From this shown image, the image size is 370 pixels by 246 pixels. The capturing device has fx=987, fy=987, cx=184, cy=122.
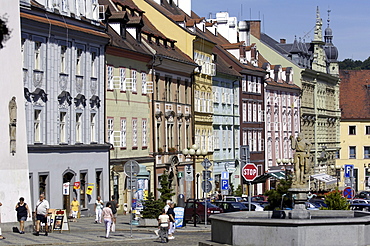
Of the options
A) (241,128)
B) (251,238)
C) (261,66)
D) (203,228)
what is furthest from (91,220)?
(261,66)

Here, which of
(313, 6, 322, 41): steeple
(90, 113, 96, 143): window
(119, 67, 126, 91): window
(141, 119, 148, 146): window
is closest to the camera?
(90, 113, 96, 143): window

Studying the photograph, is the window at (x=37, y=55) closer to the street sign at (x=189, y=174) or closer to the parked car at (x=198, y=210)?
the street sign at (x=189, y=174)

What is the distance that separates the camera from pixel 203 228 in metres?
45.1

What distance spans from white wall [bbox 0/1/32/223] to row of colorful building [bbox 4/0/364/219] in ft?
15.8

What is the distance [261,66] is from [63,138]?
46.9 meters

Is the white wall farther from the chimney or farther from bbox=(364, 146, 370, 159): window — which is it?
bbox=(364, 146, 370, 159): window

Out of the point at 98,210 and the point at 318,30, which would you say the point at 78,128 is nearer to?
the point at 98,210

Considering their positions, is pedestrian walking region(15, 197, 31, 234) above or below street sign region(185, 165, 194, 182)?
below

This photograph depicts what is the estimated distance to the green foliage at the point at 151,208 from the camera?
43.6m

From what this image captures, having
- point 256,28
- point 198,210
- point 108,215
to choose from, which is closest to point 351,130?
point 256,28

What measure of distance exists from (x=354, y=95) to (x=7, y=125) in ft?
290

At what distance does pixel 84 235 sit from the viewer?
126 feet

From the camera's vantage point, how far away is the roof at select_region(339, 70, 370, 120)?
120 meters

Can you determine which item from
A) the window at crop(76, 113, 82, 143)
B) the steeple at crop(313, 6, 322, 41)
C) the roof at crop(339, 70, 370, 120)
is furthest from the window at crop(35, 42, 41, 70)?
the roof at crop(339, 70, 370, 120)
